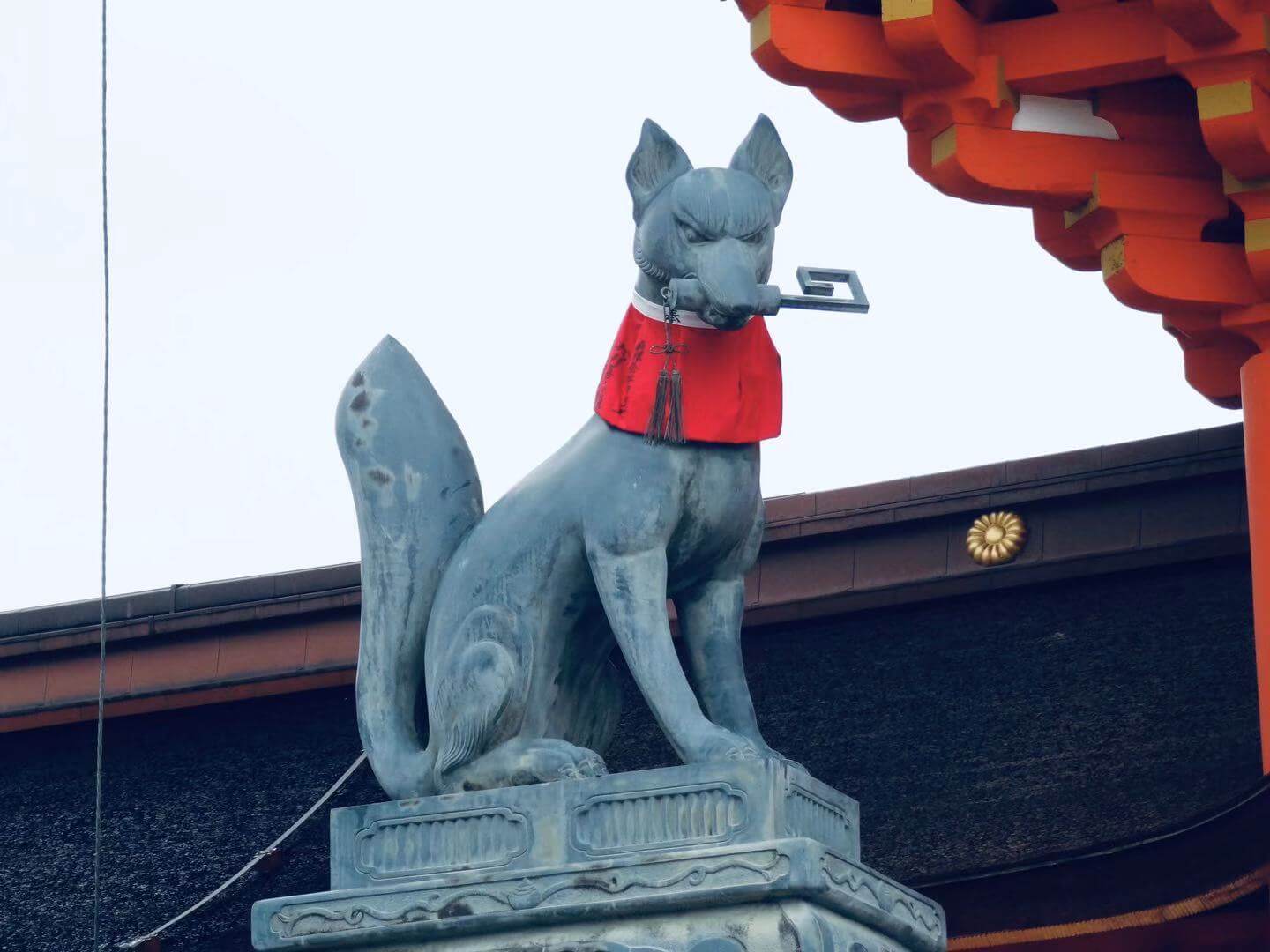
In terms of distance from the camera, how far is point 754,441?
497 cm

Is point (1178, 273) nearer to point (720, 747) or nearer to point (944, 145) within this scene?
point (944, 145)

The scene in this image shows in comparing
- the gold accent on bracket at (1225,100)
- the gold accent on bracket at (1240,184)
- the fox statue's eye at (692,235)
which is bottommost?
the fox statue's eye at (692,235)

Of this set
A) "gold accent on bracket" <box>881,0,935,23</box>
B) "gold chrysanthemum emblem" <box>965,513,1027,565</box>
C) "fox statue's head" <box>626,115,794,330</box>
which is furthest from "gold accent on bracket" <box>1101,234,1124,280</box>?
"fox statue's head" <box>626,115,794,330</box>

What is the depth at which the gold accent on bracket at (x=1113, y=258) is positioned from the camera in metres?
6.98

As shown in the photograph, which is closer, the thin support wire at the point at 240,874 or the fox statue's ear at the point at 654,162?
the fox statue's ear at the point at 654,162

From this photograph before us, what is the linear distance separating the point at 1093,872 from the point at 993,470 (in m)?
1.44

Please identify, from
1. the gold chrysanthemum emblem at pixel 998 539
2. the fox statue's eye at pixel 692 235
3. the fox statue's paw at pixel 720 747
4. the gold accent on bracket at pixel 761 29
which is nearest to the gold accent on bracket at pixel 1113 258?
the gold chrysanthemum emblem at pixel 998 539

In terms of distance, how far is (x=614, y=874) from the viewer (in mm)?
4613

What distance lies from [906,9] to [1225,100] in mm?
819

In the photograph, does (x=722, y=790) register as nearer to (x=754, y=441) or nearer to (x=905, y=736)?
(x=754, y=441)

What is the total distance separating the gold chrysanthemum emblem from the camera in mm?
7133

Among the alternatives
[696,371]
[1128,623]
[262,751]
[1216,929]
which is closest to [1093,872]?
[1216,929]

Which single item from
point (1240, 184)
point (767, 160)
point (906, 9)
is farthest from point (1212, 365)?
point (767, 160)

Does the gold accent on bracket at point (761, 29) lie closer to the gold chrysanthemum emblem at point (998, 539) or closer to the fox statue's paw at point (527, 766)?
the gold chrysanthemum emblem at point (998, 539)
